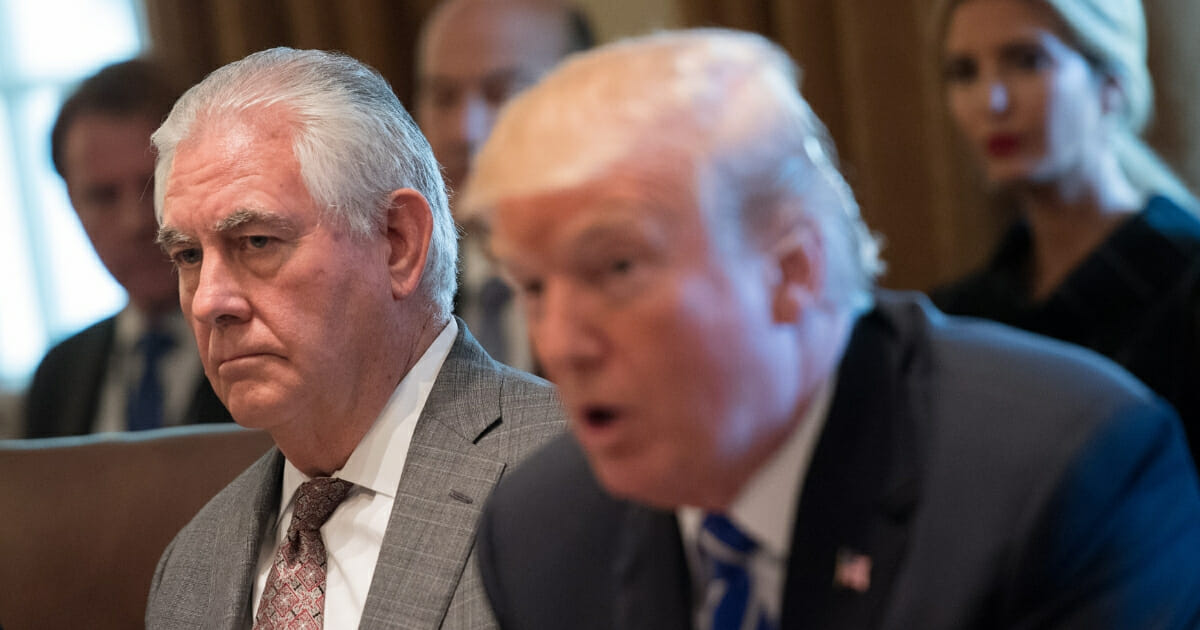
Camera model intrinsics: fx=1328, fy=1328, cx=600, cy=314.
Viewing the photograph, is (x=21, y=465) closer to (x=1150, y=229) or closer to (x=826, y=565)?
(x=826, y=565)

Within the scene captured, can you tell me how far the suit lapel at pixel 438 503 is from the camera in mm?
1716

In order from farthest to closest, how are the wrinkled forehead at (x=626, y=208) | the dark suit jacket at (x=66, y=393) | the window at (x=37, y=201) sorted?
the window at (x=37, y=201)
the dark suit jacket at (x=66, y=393)
the wrinkled forehead at (x=626, y=208)

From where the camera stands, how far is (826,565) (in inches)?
44.8

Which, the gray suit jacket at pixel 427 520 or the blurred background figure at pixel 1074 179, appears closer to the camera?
the gray suit jacket at pixel 427 520

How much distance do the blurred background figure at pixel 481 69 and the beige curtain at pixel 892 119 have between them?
2.29 ft

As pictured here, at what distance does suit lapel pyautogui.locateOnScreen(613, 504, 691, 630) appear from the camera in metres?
1.22

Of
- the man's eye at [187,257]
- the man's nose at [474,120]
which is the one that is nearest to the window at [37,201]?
the man's nose at [474,120]

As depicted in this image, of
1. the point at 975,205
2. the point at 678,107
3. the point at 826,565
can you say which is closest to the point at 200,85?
the point at 678,107

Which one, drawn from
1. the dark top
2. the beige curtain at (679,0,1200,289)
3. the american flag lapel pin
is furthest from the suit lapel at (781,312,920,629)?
the beige curtain at (679,0,1200,289)

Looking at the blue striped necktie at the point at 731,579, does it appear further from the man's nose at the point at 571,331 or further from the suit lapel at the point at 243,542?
the suit lapel at the point at 243,542

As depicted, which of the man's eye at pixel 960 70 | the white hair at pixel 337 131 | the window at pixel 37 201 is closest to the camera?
the white hair at pixel 337 131

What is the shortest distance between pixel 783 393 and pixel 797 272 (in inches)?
4.0

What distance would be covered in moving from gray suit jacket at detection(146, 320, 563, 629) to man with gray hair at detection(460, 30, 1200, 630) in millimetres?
→ 575

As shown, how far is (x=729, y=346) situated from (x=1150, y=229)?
73.1 inches
